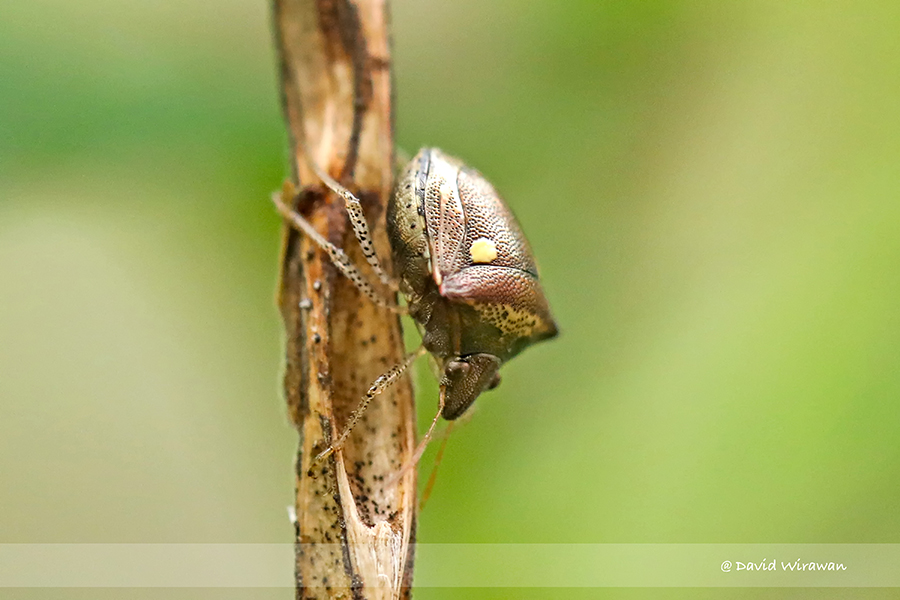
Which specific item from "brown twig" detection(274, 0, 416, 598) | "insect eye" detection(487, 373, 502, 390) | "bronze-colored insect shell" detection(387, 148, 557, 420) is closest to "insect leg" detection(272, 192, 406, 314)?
"brown twig" detection(274, 0, 416, 598)

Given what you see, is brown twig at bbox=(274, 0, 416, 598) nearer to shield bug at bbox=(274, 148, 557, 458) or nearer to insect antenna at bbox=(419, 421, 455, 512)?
shield bug at bbox=(274, 148, 557, 458)

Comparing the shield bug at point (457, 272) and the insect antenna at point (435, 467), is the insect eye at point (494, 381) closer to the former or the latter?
the shield bug at point (457, 272)

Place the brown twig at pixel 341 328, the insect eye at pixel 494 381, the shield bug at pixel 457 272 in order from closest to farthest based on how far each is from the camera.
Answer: the brown twig at pixel 341 328 → the shield bug at pixel 457 272 → the insect eye at pixel 494 381

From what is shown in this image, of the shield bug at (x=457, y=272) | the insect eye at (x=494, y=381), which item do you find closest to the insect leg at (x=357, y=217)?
the shield bug at (x=457, y=272)

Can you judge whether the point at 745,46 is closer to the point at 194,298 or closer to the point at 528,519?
the point at 528,519

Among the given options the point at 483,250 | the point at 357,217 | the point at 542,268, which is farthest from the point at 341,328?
the point at 542,268

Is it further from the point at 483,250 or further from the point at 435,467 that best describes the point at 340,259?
the point at 435,467

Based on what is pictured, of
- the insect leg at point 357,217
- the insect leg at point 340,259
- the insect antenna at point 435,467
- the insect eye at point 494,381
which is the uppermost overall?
the insect leg at point 357,217
